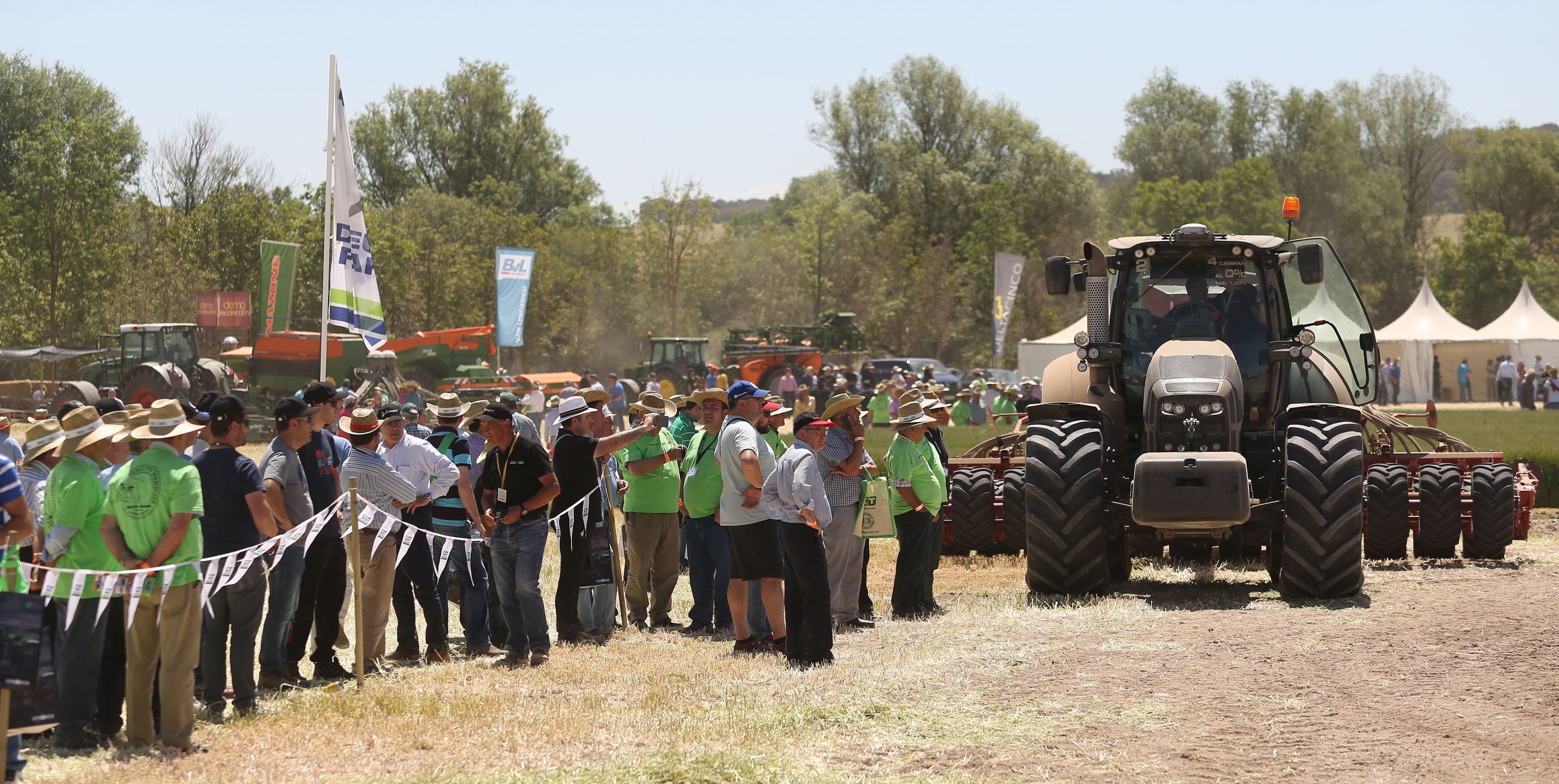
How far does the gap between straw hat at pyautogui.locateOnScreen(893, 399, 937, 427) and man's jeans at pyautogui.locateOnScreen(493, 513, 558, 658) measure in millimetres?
2675

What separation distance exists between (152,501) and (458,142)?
64.4 metres

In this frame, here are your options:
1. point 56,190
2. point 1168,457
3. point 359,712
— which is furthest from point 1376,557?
point 56,190

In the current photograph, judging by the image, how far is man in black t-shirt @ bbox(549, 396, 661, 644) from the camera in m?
9.85

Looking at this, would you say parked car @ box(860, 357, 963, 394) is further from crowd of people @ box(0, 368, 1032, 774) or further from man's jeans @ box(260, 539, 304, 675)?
man's jeans @ box(260, 539, 304, 675)

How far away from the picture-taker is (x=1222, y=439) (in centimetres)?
1041

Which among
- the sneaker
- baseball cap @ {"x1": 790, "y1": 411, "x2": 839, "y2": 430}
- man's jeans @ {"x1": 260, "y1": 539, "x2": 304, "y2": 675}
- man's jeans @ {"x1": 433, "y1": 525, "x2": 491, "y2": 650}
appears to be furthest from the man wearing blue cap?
man's jeans @ {"x1": 260, "y1": 539, "x2": 304, "y2": 675}

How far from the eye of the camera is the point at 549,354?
60656mm

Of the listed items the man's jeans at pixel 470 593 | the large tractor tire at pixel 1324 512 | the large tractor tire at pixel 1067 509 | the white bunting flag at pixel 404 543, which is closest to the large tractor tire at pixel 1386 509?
the large tractor tire at pixel 1324 512

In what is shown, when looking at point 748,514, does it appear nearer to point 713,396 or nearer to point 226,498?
point 713,396

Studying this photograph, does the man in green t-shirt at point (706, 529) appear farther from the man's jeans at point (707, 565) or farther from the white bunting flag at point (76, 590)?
the white bunting flag at point (76, 590)

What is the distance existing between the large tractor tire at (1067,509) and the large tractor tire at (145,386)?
21.2 m

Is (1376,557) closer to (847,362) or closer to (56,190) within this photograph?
(847,362)

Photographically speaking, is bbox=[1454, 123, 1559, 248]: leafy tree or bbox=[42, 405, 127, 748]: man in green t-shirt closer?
bbox=[42, 405, 127, 748]: man in green t-shirt

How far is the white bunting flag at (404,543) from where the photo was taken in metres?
9.12
